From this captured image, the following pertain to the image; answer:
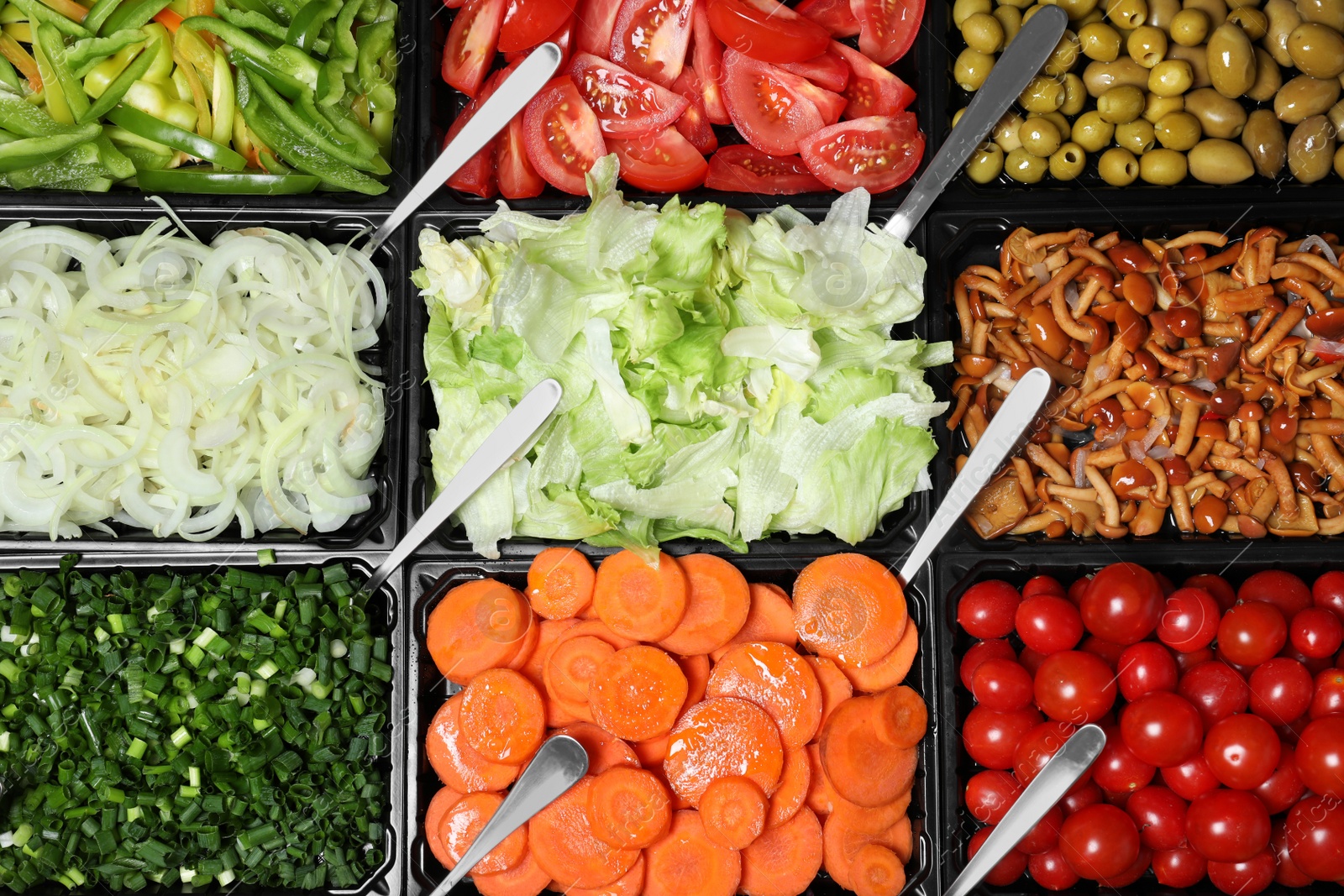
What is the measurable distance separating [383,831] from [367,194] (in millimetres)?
1846

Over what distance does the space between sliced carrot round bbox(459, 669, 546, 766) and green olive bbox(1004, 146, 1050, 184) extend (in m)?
2.11

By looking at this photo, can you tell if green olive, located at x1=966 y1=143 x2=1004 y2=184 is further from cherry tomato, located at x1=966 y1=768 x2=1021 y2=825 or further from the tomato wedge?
cherry tomato, located at x1=966 y1=768 x2=1021 y2=825

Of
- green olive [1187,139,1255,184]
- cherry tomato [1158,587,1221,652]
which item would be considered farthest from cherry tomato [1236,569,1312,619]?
A: green olive [1187,139,1255,184]

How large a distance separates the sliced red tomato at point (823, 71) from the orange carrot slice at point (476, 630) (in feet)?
5.72

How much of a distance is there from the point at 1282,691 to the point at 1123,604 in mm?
460

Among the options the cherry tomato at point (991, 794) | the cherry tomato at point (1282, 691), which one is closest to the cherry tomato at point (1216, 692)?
the cherry tomato at point (1282, 691)

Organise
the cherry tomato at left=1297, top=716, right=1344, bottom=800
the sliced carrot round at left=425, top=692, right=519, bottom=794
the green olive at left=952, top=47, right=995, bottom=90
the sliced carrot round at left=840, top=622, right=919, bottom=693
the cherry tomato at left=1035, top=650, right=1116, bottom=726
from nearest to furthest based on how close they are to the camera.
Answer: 1. the cherry tomato at left=1297, top=716, right=1344, bottom=800
2. the cherry tomato at left=1035, top=650, right=1116, bottom=726
3. the sliced carrot round at left=425, top=692, right=519, bottom=794
4. the sliced carrot round at left=840, top=622, right=919, bottom=693
5. the green olive at left=952, top=47, right=995, bottom=90

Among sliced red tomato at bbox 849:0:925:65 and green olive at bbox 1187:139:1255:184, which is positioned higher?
sliced red tomato at bbox 849:0:925:65

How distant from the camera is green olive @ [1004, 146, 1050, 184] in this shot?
2.73 m

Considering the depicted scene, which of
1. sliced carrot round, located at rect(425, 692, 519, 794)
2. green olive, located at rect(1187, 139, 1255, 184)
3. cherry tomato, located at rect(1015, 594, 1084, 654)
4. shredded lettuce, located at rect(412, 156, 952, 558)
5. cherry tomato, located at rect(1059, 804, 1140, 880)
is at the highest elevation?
green olive, located at rect(1187, 139, 1255, 184)

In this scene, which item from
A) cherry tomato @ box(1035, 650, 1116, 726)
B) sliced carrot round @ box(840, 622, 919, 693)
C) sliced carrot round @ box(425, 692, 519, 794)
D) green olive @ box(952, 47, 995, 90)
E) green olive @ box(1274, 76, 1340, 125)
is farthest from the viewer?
green olive @ box(952, 47, 995, 90)

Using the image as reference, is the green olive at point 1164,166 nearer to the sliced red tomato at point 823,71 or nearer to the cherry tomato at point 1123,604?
the sliced red tomato at point 823,71

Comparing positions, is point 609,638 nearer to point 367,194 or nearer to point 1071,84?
point 367,194

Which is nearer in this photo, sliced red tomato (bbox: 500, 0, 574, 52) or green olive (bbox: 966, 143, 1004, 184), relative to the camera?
sliced red tomato (bbox: 500, 0, 574, 52)
